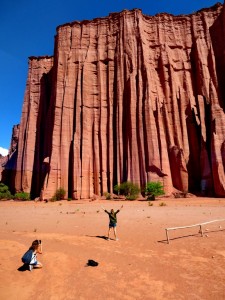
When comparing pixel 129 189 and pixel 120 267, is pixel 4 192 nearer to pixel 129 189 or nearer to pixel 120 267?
pixel 129 189

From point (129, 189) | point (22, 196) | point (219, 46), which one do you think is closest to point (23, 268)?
point (129, 189)

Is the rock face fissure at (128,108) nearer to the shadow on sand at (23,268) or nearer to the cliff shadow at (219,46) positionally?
the cliff shadow at (219,46)

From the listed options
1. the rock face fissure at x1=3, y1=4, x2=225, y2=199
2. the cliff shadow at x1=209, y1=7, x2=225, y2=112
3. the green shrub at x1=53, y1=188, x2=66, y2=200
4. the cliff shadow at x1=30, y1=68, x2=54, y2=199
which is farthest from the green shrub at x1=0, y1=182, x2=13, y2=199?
the cliff shadow at x1=209, y1=7, x2=225, y2=112

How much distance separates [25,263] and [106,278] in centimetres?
228

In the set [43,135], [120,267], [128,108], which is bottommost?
[120,267]

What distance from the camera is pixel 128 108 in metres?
41.4

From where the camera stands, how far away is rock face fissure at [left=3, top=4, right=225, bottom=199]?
124ft

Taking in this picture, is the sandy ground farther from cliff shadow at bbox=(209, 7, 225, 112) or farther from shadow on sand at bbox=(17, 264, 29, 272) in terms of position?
cliff shadow at bbox=(209, 7, 225, 112)

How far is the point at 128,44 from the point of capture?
46844 mm

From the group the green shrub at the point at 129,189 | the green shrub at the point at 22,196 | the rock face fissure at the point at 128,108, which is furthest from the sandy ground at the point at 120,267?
the green shrub at the point at 22,196

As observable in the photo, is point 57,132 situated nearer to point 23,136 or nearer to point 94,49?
point 23,136

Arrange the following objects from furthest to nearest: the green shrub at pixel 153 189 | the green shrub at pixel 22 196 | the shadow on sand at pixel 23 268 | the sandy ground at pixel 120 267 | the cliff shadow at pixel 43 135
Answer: the cliff shadow at pixel 43 135 → the green shrub at pixel 22 196 → the green shrub at pixel 153 189 → the shadow on sand at pixel 23 268 → the sandy ground at pixel 120 267

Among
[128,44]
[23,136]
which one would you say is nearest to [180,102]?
[128,44]

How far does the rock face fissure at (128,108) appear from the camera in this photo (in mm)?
37844
